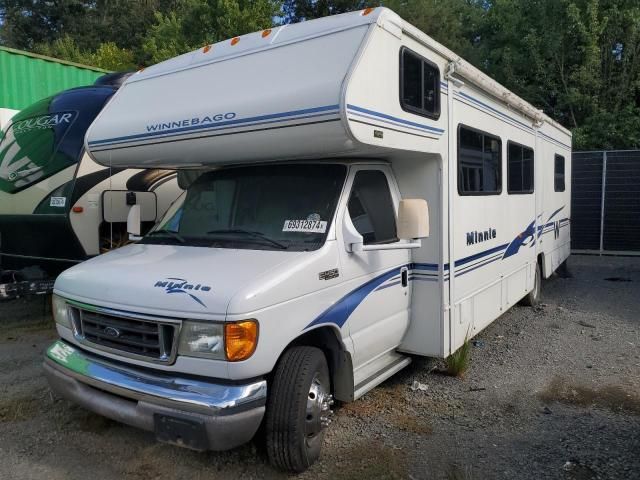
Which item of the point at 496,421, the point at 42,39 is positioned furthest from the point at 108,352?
the point at 42,39

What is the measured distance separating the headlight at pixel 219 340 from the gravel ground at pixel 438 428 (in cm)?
100

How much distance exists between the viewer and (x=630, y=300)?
8656 millimetres

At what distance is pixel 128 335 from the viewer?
345 centimetres

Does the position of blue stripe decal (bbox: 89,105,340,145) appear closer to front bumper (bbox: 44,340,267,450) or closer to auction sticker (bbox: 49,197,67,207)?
front bumper (bbox: 44,340,267,450)

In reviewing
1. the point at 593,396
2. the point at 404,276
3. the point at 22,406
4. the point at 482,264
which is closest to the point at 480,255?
the point at 482,264

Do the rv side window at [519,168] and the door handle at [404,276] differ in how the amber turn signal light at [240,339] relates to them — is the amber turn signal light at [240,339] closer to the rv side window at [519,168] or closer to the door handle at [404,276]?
the door handle at [404,276]

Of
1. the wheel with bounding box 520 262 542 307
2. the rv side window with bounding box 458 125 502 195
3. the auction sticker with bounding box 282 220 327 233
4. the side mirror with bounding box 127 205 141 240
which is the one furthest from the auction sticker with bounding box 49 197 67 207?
the wheel with bounding box 520 262 542 307

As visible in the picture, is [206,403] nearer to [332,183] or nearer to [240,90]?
[332,183]

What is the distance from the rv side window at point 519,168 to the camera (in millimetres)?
6547

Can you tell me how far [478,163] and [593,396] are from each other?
2347 mm

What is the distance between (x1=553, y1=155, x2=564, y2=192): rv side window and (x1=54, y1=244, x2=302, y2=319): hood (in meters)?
6.96

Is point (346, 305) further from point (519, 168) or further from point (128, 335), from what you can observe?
point (519, 168)

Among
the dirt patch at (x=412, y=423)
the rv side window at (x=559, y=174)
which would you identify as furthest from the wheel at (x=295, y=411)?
the rv side window at (x=559, y=174)

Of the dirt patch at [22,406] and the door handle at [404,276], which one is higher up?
the door handle at [404,276]
